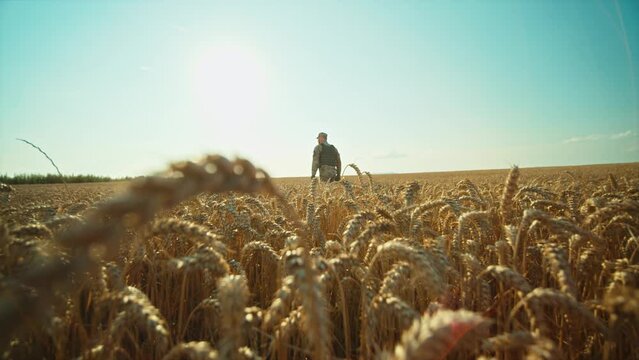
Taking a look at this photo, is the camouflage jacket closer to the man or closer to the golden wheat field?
the man

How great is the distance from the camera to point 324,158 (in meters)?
14.4

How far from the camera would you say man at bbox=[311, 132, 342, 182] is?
14195mm

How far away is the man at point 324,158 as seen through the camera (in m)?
14.2

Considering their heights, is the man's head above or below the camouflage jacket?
above

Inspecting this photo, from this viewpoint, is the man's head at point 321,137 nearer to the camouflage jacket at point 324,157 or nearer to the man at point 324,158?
the man at point 324,158

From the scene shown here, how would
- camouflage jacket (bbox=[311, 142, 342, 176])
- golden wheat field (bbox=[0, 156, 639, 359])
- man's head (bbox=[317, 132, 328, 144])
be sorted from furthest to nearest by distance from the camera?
man's head (bbox=[317, 132, 328, 144]) → camouflage jacket (bbox=[311, 142, 342, 176]) → golden wheat field (bbox=[0, 156, 639, 359])

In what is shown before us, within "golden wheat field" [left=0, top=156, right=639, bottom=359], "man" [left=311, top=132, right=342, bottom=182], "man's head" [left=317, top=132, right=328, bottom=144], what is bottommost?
"golden wheat field" [left=0, top=156, right=639, bottom=359]

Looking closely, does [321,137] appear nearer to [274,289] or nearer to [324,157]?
[324,157]

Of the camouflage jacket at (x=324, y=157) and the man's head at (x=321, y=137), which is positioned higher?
the man's head at (x=321, y=137)

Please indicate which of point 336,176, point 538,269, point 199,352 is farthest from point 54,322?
point 336,176

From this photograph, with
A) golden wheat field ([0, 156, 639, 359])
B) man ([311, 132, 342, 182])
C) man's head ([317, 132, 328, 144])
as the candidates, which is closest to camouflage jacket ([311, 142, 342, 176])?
man ([311, 132, 342, 182])

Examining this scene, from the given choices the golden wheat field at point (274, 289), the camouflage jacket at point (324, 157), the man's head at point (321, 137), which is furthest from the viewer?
the man's head at point (321, 137)

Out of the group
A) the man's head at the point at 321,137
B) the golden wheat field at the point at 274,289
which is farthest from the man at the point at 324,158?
the golden wheat field at the point at 274,289

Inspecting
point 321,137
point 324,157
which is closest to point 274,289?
point 324,157
